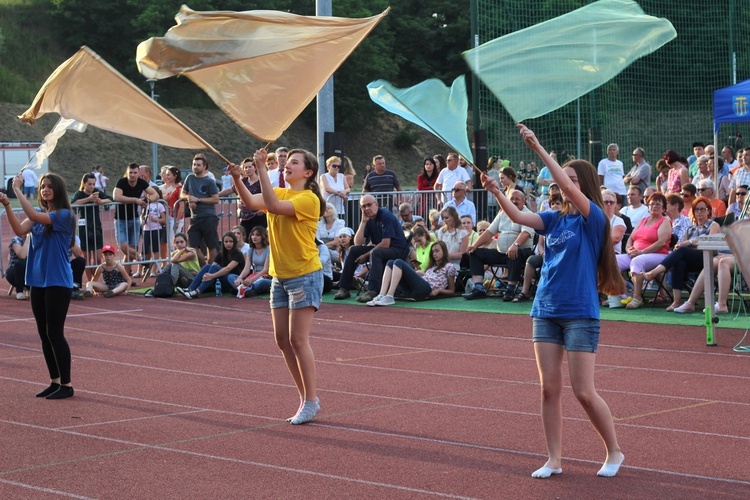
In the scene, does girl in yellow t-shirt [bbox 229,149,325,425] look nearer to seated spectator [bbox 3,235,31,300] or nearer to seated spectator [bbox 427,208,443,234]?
seated spectator [bbox 427,208,443,234]

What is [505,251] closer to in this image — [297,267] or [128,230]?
[128,230]

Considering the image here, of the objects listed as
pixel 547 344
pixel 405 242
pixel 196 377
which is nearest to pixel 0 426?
pixel 196 377

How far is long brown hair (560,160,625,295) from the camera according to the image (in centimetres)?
611

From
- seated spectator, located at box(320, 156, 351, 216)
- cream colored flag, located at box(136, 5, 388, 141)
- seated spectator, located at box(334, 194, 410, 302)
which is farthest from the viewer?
seated spectator, located at box(320, 156, 351, 216)

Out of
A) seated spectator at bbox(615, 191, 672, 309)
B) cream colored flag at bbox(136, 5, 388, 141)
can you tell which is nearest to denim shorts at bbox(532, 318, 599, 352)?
cream colored flag at bbox(136, 5, 388, 141)

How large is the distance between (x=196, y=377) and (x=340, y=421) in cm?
246

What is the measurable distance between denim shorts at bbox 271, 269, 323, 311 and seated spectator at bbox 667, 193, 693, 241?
792 centimetres

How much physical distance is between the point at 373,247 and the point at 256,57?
916cm

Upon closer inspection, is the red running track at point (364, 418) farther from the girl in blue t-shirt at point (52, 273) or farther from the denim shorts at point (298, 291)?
the denim shorts at point (298, 291)

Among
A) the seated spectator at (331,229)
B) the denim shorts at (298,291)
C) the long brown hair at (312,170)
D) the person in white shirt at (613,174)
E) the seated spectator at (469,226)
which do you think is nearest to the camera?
the denim shorts at (298,291)

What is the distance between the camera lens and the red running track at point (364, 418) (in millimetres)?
6160

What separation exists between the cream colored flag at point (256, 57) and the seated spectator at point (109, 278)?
10.2 meters

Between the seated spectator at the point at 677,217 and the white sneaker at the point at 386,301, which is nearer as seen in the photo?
the seated spectator at the point at 677,217

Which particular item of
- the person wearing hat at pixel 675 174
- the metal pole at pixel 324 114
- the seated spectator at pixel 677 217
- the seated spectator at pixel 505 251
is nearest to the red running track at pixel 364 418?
the seated spectator at pixel 505 251
